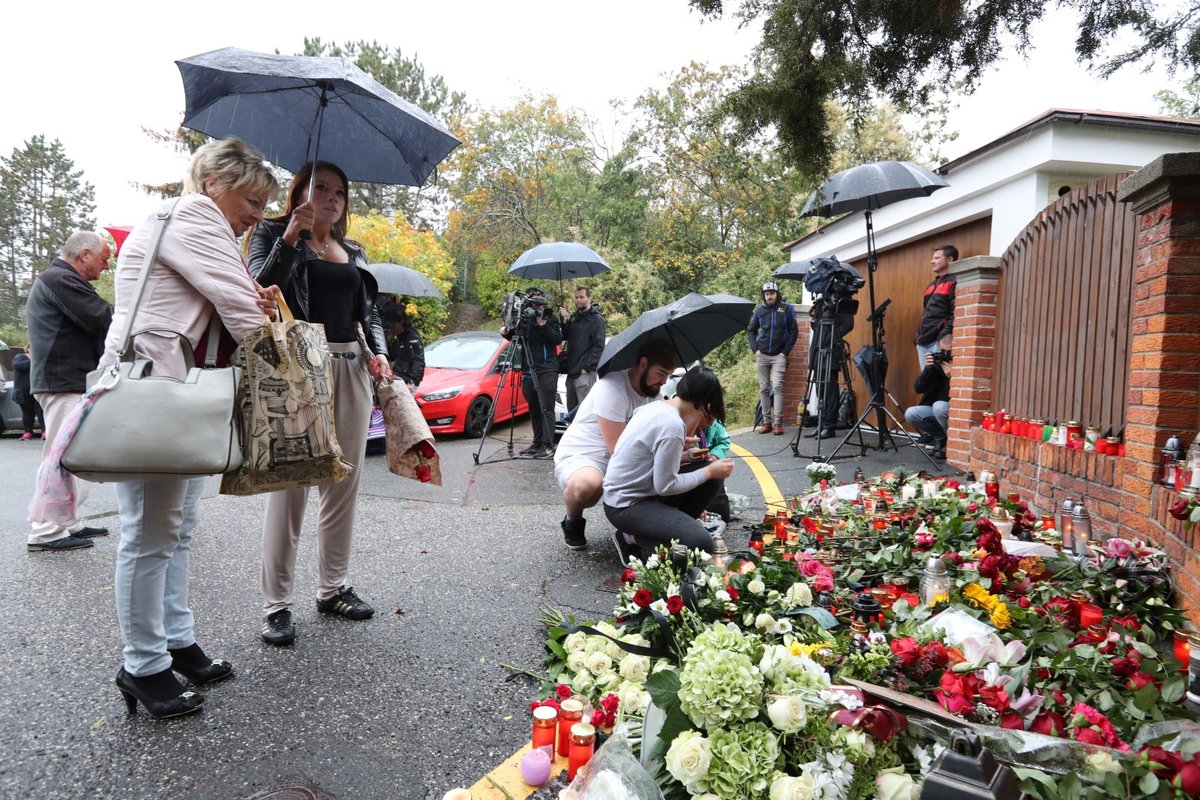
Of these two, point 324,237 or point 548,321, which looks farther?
point 548,321

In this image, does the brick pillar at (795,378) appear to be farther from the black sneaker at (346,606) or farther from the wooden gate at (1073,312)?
the black sneaker at (346,606)

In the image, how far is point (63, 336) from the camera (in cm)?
419

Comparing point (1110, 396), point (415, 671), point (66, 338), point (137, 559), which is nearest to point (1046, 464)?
point (1110, 396)

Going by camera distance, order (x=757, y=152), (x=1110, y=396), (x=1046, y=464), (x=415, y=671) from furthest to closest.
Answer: (x=757, y=152), (x=1046, y=464), (x=1110, y=396), (x=415, y=671)

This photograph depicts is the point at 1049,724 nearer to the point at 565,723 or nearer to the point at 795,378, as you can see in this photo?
the point at 565,723

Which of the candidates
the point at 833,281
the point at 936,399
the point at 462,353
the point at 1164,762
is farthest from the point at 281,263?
the point at 462,353

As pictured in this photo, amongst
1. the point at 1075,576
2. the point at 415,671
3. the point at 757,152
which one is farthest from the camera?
the point at 757,152

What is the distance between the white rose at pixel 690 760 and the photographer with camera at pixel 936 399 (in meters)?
5.77

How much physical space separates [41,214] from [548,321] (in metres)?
57.2

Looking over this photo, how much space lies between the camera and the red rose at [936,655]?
1.95 meters

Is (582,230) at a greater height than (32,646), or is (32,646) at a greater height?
(582,230)

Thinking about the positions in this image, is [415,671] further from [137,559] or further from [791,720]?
[791,720]

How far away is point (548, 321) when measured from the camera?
27.1 ft

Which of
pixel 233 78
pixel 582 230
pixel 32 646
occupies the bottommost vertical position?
pixel 32 646
